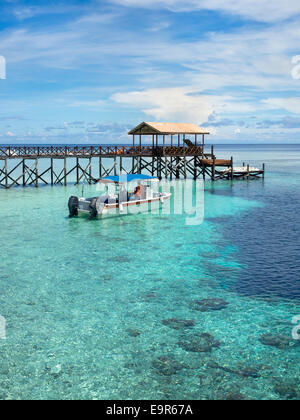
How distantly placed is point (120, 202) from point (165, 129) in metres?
19.9

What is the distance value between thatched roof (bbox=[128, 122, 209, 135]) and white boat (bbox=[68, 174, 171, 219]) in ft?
50.7

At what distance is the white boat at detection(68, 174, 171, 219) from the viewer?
87.6 ft

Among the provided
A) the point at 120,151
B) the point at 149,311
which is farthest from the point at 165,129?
the point at 149,311

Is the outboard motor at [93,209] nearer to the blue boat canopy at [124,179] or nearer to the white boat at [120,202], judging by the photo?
the white boat at [120,202]

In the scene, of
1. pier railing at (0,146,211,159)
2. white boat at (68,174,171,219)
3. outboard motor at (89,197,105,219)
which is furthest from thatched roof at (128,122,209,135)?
outboard motor at (89,197,105,219)

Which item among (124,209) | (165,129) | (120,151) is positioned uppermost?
(165,129)

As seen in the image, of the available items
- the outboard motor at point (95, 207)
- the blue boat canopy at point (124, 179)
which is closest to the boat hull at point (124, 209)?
the outboard motor at point (95, 207)

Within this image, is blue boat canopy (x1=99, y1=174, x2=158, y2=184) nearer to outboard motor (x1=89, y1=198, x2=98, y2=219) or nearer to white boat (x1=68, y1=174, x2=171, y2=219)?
white boat (x1=68, y1=174, x2=171, y2=219)

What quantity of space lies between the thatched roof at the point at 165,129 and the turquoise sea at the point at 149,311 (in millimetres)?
22871

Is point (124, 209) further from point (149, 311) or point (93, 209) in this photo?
point (149, 311)

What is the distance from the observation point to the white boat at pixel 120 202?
87.6 feet

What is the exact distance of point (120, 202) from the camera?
27625 mm
